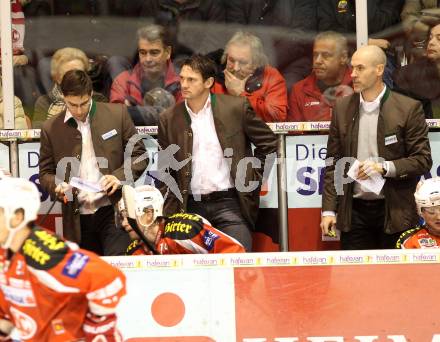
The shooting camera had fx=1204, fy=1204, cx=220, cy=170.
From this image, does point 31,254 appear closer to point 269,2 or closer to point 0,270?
point 0,270

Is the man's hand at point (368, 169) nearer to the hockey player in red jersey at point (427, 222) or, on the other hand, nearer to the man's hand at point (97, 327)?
the hockey player in red jersey at point (427, 222)

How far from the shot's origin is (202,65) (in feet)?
26.1

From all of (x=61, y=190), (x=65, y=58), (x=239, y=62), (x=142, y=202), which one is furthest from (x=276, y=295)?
(x=65, y=58)

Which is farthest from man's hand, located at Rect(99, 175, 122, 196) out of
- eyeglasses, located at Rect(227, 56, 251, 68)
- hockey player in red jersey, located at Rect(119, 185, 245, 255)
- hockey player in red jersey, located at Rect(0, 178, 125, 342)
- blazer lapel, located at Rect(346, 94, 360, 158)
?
hockey player in red jersey, located at Rect(0, 178, 125, 342)

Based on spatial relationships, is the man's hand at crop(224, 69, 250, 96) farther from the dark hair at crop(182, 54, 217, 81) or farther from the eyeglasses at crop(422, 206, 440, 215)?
the eyeglasses at crop(422, 206, 440, 215)

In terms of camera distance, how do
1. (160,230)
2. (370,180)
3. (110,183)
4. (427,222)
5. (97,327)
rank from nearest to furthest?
(97,327) → (160,230) → (427,222) → (110,183) → (370,180)

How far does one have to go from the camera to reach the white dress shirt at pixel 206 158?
8023 mm

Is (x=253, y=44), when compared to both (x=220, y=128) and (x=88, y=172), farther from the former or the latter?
(x=88, y=172)

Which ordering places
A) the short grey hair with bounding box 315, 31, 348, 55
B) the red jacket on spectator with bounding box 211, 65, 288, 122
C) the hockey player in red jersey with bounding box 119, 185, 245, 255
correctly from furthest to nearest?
the short grey hair with bounding box 315, 31, 348, 55 → the red jacket on spectator with bounding box 211, 65, 288, 122 → the hockey player in red jersey with bounding box 119, 185, 245, 255

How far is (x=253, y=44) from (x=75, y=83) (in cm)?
145

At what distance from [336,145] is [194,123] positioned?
968mm

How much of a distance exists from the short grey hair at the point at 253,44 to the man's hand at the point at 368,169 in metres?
1.19

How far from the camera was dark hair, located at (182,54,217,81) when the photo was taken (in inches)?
314

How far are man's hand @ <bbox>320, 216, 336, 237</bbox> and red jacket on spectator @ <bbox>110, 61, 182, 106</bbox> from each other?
1442 mm
